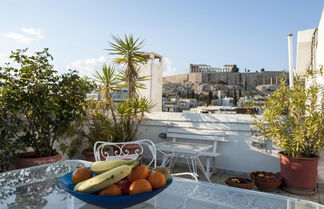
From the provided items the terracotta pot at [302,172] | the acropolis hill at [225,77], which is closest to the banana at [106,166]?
the terracotta pot at [302,172]

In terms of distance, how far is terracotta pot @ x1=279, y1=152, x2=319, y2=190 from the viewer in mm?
2990

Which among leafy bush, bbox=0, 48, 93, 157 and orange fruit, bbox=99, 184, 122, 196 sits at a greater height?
leafy bush, bbox=0, 48, 93, 157

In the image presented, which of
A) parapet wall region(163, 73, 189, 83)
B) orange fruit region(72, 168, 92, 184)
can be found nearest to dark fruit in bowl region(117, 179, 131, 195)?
orange fruit region(72, 168, 92, 184)

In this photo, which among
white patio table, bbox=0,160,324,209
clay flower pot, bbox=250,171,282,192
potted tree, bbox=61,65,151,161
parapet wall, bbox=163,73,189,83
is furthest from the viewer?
parapet wall, bbox=163,73,189,83

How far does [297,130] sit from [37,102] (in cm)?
299

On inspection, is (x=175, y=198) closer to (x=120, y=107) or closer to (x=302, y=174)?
(x=302, y=174)

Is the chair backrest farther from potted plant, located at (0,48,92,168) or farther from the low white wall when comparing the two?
the low white wall

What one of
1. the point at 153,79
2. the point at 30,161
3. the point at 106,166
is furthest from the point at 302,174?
the point at 153,79

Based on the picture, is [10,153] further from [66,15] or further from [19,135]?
[66,15]

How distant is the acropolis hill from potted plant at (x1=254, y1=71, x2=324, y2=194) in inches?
1901

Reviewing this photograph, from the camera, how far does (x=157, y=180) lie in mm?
1044

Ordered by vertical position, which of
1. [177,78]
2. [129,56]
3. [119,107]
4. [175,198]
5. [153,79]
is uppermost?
[177,78]

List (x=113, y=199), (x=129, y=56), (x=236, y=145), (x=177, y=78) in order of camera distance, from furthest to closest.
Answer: (x=177, y=78) < (x=129, y=56) < (x=236, y=145) < (x=113, y=199)

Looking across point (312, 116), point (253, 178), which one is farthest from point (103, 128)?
point (312, 116)
